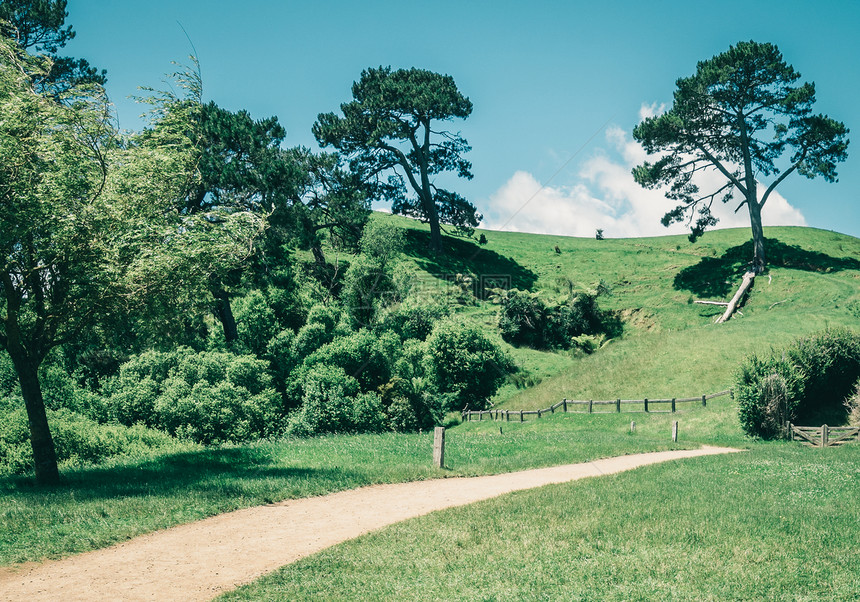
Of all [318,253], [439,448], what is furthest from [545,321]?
[439,448]

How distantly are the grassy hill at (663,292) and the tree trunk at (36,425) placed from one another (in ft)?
100

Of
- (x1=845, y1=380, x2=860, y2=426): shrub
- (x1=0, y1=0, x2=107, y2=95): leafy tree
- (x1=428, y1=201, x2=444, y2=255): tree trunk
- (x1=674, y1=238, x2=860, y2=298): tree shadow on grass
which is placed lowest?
(x1=845, y1=380, x2=860, y2=426): shrub

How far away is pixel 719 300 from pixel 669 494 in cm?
4959

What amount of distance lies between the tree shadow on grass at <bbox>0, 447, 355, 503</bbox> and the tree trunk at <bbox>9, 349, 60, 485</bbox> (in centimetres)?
34

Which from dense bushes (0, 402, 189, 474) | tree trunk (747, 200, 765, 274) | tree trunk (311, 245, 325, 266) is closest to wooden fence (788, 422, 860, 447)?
dense bushes (0, 402, 189, 474)

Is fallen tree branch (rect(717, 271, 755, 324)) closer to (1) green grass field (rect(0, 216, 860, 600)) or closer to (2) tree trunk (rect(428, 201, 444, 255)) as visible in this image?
(1) green grass field (rect(0, 216, 860, 600))

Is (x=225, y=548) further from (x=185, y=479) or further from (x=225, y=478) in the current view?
(x=185, y=479)


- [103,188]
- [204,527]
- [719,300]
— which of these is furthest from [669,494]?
[719,300]

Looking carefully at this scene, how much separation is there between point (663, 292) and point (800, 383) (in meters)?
36.4

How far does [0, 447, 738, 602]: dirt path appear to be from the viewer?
8188 mm

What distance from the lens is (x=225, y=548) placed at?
998 centimetres

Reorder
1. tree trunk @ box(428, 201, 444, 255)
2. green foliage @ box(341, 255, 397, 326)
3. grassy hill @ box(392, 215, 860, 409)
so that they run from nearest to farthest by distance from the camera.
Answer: grassy hill @ box(392, 215, 860, 409) → green foliage @ box(341, 255, 397, 326) → tree trunk @ box(428, 201, 444, 255)

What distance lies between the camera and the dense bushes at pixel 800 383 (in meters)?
26.9

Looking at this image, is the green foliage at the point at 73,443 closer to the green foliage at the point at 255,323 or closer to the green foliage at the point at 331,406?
the green foliage at the point at 331,406
